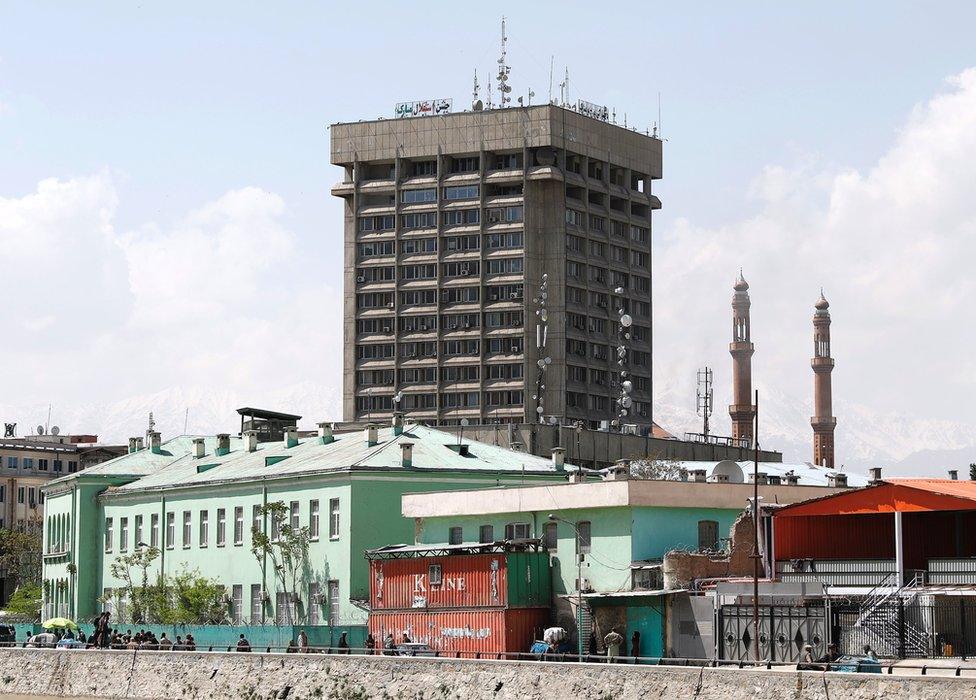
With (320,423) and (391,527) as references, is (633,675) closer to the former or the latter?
(391,527)

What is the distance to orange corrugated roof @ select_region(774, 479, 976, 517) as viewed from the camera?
5991 centimetres

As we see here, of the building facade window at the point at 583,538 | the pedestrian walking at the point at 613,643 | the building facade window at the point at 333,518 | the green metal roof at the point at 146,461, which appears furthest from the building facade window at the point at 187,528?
the pedestrian walking at the point at 613,643

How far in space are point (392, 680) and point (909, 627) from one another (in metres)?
15.1

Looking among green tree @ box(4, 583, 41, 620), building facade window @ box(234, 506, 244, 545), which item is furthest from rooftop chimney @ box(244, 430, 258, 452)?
green tree @ box(4, 583, 41, 620)

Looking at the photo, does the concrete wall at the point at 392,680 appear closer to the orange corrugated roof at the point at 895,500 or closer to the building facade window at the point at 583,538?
the building facade window at the point at 583,538

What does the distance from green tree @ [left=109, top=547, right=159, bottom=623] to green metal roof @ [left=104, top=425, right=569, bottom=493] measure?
10.6 ft

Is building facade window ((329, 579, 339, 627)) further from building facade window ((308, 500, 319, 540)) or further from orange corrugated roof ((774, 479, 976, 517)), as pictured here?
orange corrugated roof ((774, 479, 976, 517))

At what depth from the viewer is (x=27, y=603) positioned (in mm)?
108812

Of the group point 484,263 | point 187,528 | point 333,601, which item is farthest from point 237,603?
point 484,263

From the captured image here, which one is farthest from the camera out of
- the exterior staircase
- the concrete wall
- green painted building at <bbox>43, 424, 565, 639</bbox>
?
green painted building at <bbox>43, 424, 565, 639</bbox>

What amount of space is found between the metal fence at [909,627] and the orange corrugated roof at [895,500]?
3.97 meters

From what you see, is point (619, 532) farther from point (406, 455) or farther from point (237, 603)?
point (237, 603)

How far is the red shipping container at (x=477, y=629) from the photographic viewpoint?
65500 mm

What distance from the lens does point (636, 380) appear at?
627 feet
